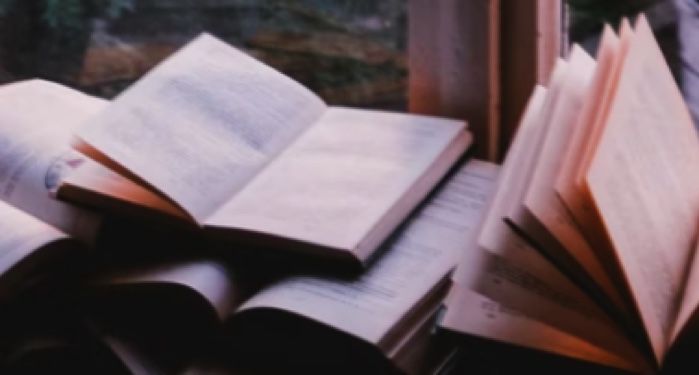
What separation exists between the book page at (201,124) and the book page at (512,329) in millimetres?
282

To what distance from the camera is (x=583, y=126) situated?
0.80 metres

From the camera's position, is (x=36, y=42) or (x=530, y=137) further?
(x=36, y=42)

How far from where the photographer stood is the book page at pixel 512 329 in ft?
2.52

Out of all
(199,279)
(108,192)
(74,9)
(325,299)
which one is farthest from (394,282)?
(74,9)

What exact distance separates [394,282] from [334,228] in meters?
0.07

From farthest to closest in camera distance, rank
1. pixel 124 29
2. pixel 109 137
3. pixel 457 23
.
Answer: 1. pixel 124 29
2. pixel 457 23
3. pixel 109 137

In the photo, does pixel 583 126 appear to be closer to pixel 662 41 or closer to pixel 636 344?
pixel 636 344

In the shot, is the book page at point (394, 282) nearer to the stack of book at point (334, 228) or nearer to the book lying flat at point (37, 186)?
the stack of book at point (334, 228)

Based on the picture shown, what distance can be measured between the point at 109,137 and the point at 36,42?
438 mm

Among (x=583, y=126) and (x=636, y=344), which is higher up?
(x=583, y=126)

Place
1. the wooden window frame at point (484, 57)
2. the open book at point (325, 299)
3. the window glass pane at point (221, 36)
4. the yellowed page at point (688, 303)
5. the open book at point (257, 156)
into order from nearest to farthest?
the yellowed page at point (688, 303)
the open book at point (325, 299)
the open book at point (257, 156)
the wooden window frame at point (484, 57)
the window glass pane at point (221, 36)

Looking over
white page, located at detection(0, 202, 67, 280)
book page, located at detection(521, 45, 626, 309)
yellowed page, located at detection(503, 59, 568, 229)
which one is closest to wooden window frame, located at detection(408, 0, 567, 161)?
yellowed page, located at detection(503, 59, 568, 229)

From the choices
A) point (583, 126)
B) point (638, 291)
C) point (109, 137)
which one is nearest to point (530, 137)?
point (583, 126)

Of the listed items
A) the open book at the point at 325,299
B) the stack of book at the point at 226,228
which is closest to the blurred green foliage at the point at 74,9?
the stack of book at the point at 226,228
